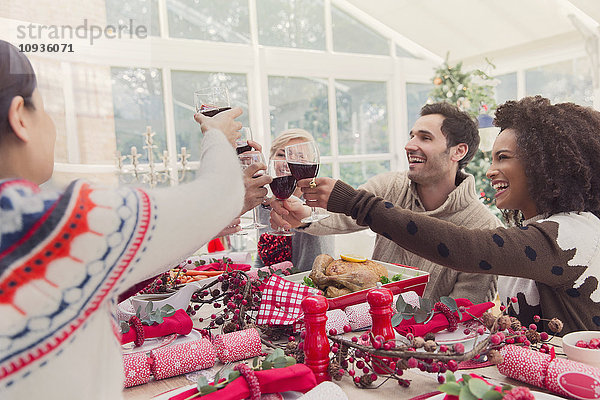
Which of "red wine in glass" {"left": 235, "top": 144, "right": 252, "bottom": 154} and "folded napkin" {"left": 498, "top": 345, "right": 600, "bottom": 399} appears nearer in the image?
"folded napkin" {"left": 498, "top": 345, "right": 600, "bottom": 399}

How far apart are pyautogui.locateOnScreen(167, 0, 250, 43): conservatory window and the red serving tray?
422 centimetres

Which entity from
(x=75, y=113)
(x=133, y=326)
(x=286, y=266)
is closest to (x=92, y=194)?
(x=133, y=326)

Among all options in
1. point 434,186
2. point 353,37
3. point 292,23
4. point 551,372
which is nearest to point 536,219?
point 551,372

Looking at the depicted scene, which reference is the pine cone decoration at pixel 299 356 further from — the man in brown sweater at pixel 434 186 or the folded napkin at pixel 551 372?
the man in brown sweater at pixel 434 186

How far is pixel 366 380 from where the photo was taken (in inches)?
34.3

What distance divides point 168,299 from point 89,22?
4.32 meters

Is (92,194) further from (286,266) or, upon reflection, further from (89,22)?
(89,22)

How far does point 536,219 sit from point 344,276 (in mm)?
587

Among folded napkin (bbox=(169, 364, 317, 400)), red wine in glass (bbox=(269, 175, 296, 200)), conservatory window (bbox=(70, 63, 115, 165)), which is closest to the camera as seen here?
folded napkin (bbox=(169, 364, 317, 400))

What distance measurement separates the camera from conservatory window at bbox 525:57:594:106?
5133 millimetres

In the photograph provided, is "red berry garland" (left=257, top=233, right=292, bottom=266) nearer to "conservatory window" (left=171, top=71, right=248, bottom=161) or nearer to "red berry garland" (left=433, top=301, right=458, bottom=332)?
"red berry garland" (left=433, top=301, right=458, bottom=332)

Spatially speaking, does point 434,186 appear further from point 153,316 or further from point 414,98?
point 414,98

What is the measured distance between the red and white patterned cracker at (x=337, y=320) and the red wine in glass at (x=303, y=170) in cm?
38

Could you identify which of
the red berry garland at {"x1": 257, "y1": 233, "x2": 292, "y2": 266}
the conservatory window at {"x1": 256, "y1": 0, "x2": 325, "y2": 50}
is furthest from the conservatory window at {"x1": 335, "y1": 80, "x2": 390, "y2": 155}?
the red berry garland at {"x1": 257, "y1": 233, "x2": 292, "y2": 266}
